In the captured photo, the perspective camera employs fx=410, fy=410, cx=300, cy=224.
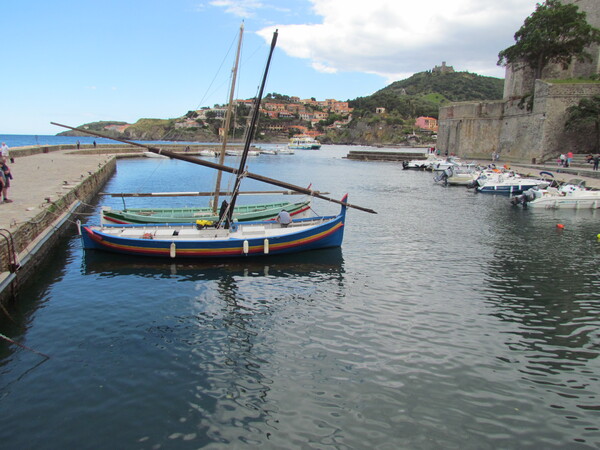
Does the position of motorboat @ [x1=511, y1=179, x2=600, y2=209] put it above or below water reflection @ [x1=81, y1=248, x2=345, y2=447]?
above

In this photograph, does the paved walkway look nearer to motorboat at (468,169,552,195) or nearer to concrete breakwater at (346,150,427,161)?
motorboat at (468,169,552,195)

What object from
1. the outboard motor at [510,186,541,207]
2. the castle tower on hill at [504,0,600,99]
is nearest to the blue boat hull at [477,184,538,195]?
the outboard motor at [510,186,541,207]

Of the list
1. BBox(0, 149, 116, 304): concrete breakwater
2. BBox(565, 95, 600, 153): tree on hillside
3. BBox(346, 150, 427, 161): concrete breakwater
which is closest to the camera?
BBox(0, 149, 116, 304): concrete breakwater

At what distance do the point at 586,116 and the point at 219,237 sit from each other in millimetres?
43831

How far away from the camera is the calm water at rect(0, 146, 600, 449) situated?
650 centimetres

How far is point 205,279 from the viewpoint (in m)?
13.6

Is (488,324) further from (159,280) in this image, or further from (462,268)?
(159,280)

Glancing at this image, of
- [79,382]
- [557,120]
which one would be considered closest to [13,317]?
[79,382]

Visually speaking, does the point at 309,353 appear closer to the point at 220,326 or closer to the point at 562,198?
the point at 220,326

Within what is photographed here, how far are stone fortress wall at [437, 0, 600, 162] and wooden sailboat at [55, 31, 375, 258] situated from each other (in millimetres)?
40872

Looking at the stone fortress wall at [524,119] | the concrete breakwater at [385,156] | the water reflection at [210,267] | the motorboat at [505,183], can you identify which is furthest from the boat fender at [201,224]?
the concrete breakwater at [385,156]

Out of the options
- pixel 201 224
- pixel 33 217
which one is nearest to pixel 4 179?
pixel 33 217

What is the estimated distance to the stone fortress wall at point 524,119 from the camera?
45500 millimetres

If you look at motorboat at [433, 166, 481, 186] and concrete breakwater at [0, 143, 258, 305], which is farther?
motorboat at [433, 166, 481, 186]
